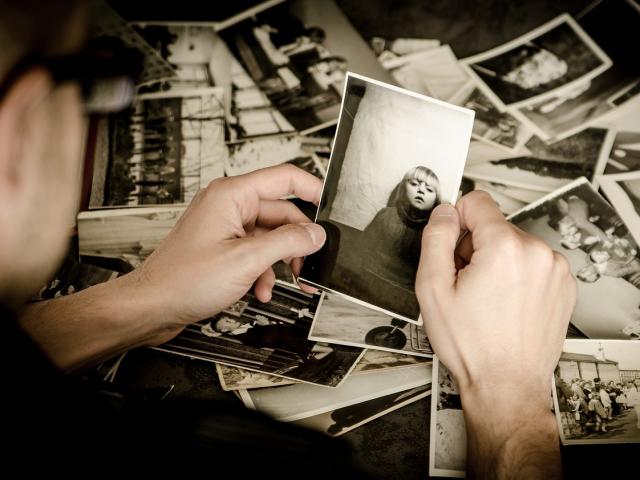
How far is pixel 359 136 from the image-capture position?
84cm

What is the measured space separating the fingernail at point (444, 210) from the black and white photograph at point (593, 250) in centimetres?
22

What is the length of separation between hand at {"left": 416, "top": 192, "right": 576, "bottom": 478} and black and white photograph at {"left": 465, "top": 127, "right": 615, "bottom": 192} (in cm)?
28

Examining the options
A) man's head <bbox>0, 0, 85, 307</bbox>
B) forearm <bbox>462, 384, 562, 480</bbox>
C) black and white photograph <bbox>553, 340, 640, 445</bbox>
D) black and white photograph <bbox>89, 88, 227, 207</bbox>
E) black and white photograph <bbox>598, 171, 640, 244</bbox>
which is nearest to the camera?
man's head <bbox>0, 0, 85, 307</bbox>

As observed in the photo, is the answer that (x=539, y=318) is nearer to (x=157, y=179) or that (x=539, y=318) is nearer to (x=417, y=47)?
(x=417, y=47)

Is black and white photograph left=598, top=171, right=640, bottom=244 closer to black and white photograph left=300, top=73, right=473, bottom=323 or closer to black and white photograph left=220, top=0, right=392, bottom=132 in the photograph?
black and white photograph left=300, top=73, right=473, bottom=323

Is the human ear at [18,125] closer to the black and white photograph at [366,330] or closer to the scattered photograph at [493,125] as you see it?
the black and white photograph at [366,330]

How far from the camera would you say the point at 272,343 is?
0.89 metres

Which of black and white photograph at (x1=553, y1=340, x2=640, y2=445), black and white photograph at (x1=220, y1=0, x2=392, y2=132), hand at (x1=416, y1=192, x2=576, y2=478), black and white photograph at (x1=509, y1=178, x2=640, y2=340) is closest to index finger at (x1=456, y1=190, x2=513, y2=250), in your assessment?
hand at (x1=416, y1=192, x2=576, y2=478)

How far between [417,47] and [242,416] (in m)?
0.95

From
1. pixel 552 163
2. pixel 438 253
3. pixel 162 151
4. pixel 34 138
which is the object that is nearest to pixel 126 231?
pixel 162 151

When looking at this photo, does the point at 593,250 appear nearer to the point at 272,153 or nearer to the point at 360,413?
the point at 360,413

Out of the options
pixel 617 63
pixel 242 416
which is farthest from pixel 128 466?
pixel 617 63

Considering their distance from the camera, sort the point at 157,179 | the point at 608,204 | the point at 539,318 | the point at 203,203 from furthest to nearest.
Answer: the point at 157,179 < the point at 608,204 < the point at 203,203 < the point at 539,318

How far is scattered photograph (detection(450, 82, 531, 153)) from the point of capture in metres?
1.02
